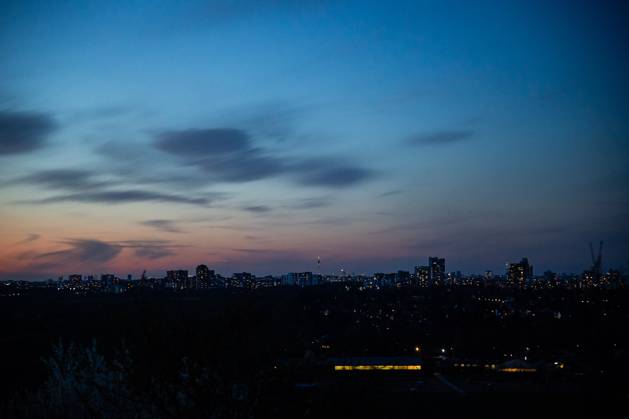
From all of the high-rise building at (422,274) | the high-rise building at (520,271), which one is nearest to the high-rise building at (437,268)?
the high-rise building at (422,274)

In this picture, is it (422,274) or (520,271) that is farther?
(422,274)

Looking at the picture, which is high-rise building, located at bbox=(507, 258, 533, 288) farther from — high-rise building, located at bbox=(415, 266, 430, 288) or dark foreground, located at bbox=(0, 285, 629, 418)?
dark foreground, located at bbox=(0, 285, 629, 418)

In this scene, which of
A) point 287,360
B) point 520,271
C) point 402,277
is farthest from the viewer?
point 402,277

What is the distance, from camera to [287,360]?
608cm

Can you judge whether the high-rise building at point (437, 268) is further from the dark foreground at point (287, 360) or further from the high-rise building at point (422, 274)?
the dark foreground at point (287, 360)

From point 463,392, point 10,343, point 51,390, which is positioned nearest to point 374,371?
point 51,390

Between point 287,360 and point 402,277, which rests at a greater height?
point 287,360

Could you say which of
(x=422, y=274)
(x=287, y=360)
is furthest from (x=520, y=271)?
(x=287, y=360)

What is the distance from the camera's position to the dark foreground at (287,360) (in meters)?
5.40

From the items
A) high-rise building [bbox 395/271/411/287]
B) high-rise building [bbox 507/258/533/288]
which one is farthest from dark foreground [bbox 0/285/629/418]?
high-rise building [bbox 395/271/411/287]

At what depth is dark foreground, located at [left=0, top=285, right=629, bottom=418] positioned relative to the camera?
540cm

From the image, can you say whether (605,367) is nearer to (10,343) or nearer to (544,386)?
(544,386)

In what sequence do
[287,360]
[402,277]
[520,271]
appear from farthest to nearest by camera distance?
[402,277]
[520,271]
[287,360]

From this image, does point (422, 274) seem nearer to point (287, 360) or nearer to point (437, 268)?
point (437, 268)
